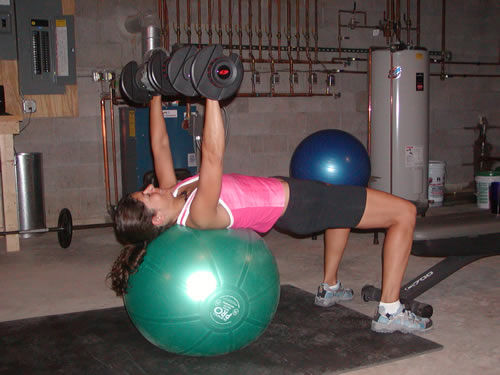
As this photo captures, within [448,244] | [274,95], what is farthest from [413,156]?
[448,244]

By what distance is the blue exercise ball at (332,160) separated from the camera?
13.1 feet

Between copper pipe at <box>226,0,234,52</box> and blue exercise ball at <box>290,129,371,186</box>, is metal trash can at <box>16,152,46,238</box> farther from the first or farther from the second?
blue exercise ball at <box>290,129,371,186</box>

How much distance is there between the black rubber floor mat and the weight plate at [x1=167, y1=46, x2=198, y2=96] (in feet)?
3.53

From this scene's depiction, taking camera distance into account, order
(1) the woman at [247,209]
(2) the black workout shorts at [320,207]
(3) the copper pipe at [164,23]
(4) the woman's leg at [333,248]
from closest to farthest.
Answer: (1) the woman at [247,209], (2) the black workout shorts at [320,207], (4) the woman's leg at [333,248], (3) the copper pipe at [164,23]

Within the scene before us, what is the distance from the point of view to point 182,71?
6.61 feet

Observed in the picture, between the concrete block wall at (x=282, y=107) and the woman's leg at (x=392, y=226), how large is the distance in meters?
3.41

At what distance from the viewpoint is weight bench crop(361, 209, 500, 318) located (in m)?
2.81

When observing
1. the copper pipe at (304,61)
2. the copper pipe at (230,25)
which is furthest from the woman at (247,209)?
the copper pipe at (304,61)

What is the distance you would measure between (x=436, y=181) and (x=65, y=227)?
4.00 meters

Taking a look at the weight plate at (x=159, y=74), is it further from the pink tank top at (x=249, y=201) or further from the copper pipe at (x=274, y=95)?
the copper pipe at (x=274, y=95)

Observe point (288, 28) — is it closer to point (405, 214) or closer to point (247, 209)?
point (405, 214)

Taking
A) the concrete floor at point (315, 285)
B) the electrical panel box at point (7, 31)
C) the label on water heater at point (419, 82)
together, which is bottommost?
the concrete floor at point (315, 285)

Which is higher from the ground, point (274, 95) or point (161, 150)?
point (274, 95)

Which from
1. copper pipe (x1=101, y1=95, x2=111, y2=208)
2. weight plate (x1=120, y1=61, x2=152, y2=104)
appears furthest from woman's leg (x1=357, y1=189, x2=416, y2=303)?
copper pipe (x1=101, y1=95, x2=111, y2=208)
